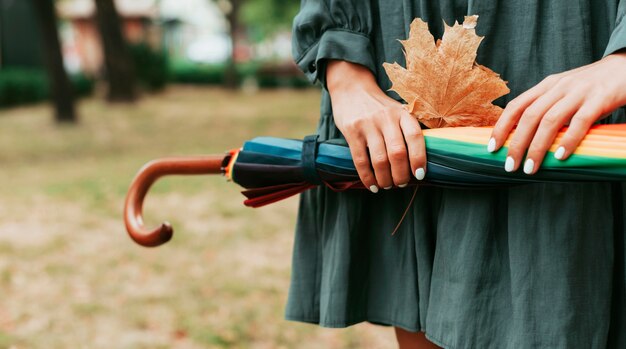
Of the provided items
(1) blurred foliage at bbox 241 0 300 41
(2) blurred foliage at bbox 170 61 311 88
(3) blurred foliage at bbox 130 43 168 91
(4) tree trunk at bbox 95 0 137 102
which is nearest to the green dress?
(4) tree trunk at bbox 95 0 137 102

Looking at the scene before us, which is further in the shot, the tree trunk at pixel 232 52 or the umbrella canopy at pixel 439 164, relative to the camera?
the tree trunk at pixel 232 52

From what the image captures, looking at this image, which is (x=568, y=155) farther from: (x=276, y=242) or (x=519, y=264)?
(x=276, y=242)

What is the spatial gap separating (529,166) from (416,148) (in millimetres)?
189

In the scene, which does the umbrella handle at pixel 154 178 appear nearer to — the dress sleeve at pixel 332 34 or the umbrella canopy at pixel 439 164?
the umbrella canopy at pixel 439 164

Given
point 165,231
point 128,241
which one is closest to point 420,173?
point 165,231

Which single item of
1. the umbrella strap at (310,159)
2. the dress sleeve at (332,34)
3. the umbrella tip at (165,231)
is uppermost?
the dress sleeve at (332,34)

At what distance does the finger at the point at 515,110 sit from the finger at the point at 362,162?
→ 8.3 inches

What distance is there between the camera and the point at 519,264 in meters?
1.18

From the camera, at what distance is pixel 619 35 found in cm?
107

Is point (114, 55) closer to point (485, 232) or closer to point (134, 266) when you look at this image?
point (134, 266)

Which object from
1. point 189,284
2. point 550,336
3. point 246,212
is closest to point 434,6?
point 550,336

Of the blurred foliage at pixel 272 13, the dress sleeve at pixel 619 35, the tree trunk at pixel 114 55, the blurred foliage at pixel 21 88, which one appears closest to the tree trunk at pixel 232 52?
the blurred foliage at pixel 272 13

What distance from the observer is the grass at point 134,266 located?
359 centimetres

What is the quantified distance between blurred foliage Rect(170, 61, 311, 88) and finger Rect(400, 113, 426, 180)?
26.1 m
